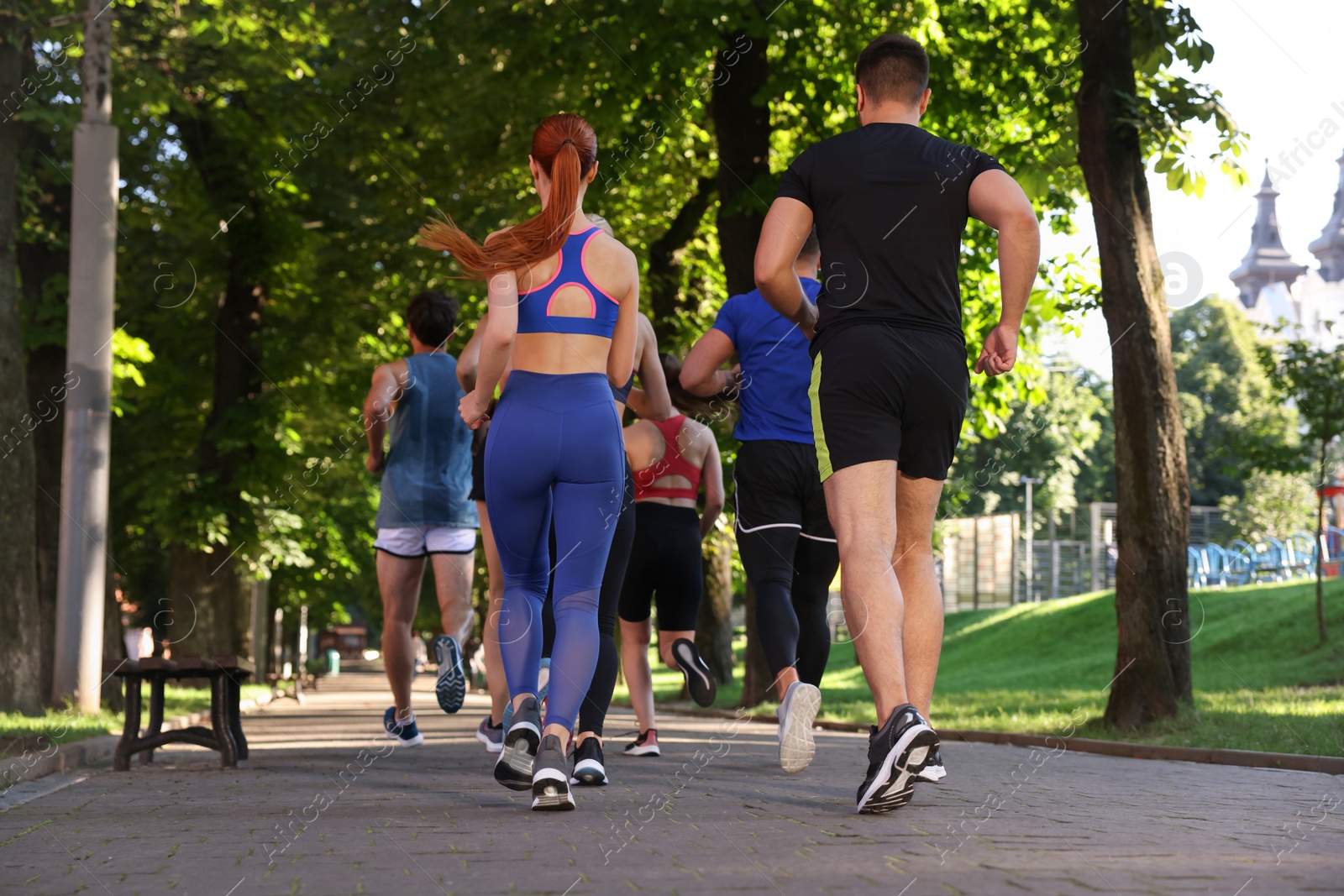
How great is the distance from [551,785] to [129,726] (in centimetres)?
459

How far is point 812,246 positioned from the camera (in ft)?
23.3

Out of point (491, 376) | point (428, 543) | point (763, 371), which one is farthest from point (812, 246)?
point (428, 543)

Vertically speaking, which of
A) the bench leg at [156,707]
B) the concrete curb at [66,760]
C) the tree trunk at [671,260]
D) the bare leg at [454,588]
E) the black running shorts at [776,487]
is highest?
the tree trunk at [671,260]

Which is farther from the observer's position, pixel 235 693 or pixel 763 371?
pixel 235 693

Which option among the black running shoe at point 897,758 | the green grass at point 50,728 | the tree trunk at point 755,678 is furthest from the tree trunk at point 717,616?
the black running shoe at point 897,758

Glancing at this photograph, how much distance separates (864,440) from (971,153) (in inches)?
46.0

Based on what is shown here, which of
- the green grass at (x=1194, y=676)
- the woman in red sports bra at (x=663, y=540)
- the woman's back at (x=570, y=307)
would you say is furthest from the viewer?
the green grass at (x=1194, y=676)

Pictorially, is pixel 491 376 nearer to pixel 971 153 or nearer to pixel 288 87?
pixel 971 153

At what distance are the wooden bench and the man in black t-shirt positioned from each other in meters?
4.50

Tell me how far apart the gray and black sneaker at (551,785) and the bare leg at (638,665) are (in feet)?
10.5

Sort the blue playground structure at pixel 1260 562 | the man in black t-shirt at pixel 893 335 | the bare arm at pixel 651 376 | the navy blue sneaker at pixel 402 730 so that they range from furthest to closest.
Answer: the blue playground structure at pixel 1260 562 → the navy blue sneaker at pixel 402 730 → the bare arm at pixel 651 376 → the man in black t-shirt at pixel 893 335

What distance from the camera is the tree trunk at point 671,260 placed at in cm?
2100

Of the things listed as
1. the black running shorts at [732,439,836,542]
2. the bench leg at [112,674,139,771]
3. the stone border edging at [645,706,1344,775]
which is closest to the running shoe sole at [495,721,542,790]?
the black running shorts at [732,439,836,542]

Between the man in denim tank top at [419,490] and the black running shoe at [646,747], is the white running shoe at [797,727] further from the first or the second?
the man in denim tank top at [419,490]
